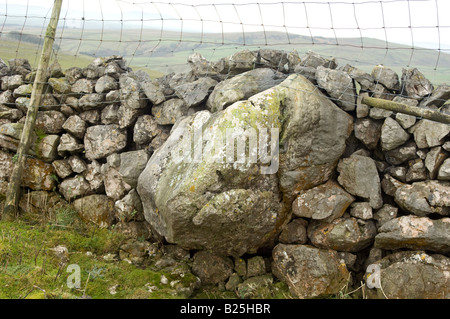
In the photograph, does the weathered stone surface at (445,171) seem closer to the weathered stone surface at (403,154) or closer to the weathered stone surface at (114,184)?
the weathered stone surface at (403,154)

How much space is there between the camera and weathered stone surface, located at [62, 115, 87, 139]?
27.7 feet

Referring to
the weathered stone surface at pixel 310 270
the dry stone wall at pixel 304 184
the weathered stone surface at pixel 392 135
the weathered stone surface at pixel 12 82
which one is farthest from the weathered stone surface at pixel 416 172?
the weathered stone surface at pixel 12 82

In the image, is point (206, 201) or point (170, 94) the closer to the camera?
point (206, 201)

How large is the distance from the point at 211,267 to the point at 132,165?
2661mm

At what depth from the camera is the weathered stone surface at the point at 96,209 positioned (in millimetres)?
8141

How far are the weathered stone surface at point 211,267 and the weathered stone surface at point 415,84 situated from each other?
4.53 metres

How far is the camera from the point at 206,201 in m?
6.07

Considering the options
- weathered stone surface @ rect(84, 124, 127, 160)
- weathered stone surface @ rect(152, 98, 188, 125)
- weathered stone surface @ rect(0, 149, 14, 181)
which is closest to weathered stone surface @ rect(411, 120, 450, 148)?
weathered stone surface @ rect(152, 98, 188, 125)

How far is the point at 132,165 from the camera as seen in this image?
767 centimetres

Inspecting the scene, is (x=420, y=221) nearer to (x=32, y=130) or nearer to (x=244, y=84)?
(x=244, y=84)

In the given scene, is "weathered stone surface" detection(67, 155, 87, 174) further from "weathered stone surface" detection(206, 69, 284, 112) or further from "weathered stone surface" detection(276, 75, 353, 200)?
"weathered stone surface" detection(276, 75, 353, 200)

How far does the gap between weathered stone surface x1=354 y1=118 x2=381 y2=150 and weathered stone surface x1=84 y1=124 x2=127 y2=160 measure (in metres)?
4.96
